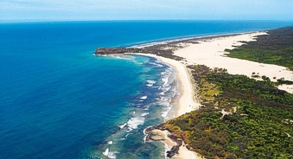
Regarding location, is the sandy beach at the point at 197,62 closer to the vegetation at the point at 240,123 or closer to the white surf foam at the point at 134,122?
the vegetation at the point at 240,123

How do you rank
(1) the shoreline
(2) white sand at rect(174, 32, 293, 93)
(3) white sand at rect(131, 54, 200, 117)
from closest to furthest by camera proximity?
(1) the shoreline → (3) white sand at rect(131, 54, 200, 117) → (2) white sand at rect(174, 32, 293, 93)

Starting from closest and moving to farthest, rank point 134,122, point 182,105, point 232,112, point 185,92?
point 134,122, point 232,112, point 182,105, point 185,92

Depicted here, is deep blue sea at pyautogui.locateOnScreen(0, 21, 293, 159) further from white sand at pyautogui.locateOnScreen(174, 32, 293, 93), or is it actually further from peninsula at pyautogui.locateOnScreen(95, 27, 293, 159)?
white sand at pyautogui.locateOnScreen(174, 32, 293, 93)

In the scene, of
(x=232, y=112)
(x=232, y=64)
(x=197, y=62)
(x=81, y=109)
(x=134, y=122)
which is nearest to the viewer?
(x=134, y=122)

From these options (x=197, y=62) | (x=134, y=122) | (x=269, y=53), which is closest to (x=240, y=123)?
(x=134, y=122)

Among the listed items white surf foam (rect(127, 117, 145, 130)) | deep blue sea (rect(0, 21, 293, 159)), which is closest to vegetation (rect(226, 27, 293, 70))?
deep blue sea (rect(0, 21, 293, 159))

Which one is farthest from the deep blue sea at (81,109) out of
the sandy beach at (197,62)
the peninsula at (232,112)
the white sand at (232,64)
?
the white sand at (232,64)

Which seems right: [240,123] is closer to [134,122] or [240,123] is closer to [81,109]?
[134,122]
